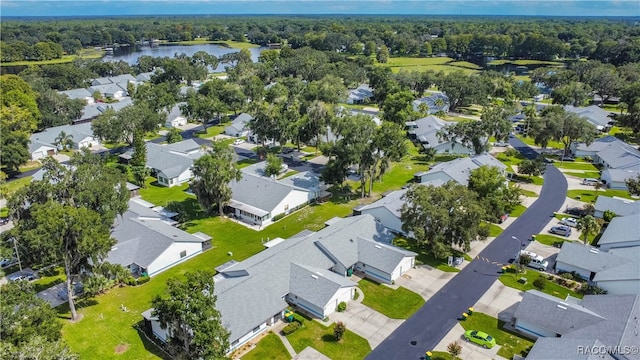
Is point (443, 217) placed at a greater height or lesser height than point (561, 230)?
greater

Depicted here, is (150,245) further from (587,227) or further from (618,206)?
(618,206)

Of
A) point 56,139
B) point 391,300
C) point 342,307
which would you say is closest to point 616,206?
point 391,300

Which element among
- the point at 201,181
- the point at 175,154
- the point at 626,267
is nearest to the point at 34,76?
the point at 175,154

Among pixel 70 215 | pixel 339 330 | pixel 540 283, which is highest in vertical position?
pixel 70 215

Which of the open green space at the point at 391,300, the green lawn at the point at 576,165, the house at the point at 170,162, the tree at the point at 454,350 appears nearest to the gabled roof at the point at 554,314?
the tree at the point at 454,350

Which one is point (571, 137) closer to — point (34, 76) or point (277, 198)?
point (277, 198)
